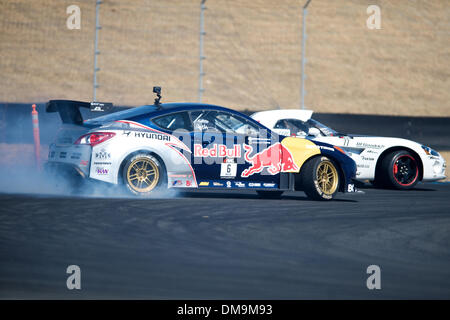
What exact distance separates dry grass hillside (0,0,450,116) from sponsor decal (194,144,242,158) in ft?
36.0

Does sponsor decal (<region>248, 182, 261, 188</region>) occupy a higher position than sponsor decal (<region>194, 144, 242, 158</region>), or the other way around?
sponsor decal (<region>194, 144, 242, 158</region>)

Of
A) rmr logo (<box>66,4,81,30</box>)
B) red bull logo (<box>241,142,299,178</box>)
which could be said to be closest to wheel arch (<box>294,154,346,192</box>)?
red bull logo (<box>241,142,299,178</box>)

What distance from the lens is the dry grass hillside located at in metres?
26.4

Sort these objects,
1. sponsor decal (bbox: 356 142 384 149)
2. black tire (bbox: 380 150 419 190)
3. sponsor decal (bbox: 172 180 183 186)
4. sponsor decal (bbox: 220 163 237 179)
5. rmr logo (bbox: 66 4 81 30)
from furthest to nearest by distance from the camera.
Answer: rmr logo (bbox: 66 4 81 30) < black tire (bbox: 380 150 419 190) < sponsor decal (bbox: 356 142 384 149) < sponsor decal (bbox: 220 163 237 179) < sponsor decal (bbox: 172 180 183 186)

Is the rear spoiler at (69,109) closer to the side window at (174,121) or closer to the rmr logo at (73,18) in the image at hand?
the side window at (174,121)

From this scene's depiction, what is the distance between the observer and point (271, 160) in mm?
11367

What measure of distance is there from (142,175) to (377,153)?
5.19 meters

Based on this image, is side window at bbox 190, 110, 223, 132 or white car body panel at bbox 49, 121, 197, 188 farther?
side window at bbox 190, 110, 223, 132

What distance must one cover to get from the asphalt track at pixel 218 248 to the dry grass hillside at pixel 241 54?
1253 cm

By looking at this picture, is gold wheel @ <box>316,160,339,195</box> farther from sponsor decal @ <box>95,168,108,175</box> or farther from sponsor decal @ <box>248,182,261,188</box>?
sponsor decal @ <box>95,168,108,175</box>

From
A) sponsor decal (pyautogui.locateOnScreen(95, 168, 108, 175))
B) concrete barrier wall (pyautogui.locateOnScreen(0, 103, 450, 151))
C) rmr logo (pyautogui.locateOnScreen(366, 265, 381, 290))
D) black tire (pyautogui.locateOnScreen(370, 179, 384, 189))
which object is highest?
concrete barrier wall (pyautogui.locateOnScreen(0, 103, 450, 151))

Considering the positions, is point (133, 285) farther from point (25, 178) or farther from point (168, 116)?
point (25, 178)

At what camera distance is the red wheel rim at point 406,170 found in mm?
14359

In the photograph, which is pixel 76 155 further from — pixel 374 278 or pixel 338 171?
pixel 374 278
